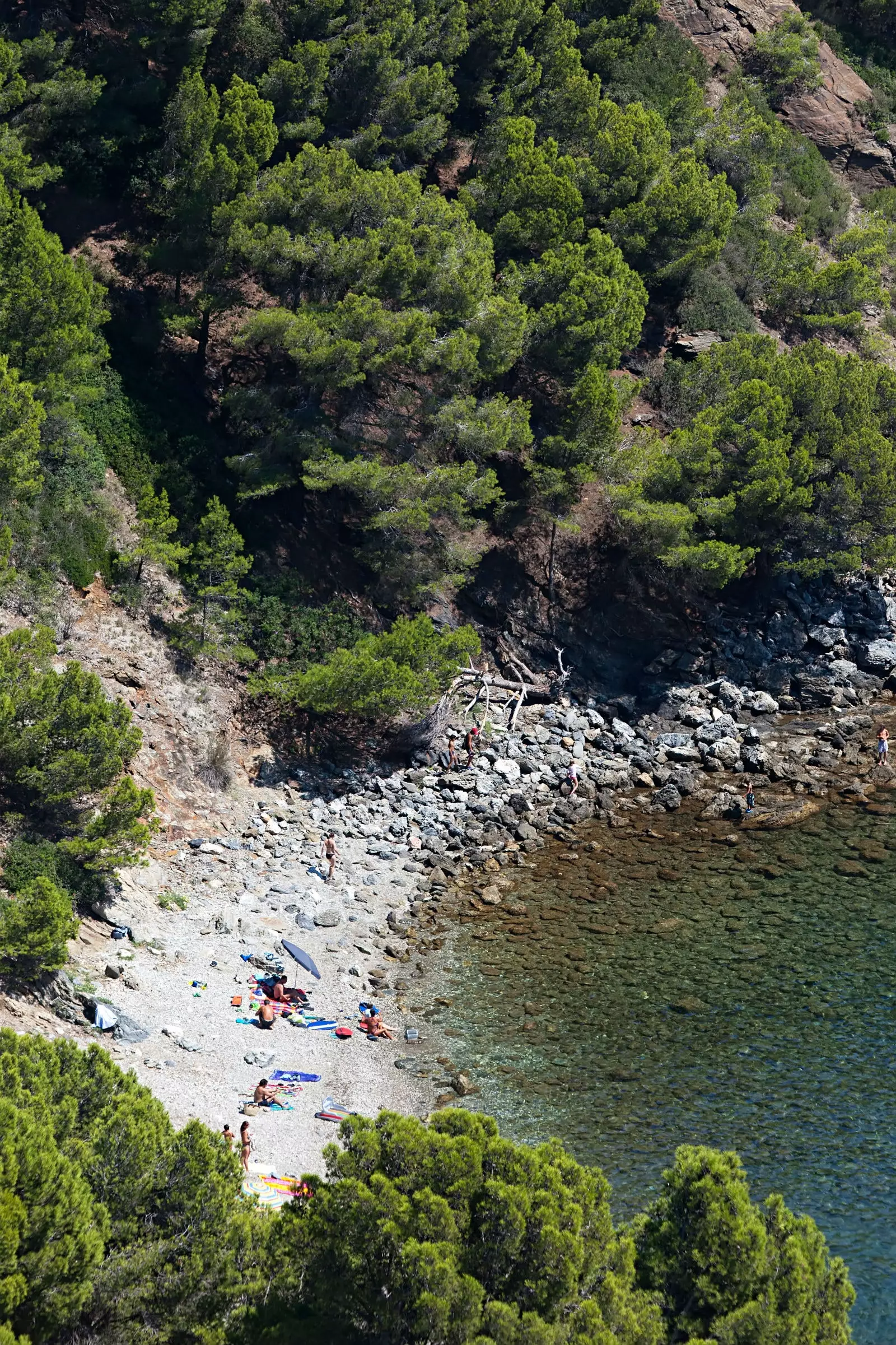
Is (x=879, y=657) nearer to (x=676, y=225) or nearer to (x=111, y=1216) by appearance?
(x=676, y=225)

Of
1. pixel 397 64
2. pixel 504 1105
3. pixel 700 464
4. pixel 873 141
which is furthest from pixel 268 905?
pixel 873 141

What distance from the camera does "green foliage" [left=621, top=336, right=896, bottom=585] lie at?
143ft

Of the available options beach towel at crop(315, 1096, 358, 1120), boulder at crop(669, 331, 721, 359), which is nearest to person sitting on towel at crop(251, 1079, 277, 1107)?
beach towel at crop(315, 1096, 358, 1120)

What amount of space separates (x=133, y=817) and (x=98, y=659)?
697 cm

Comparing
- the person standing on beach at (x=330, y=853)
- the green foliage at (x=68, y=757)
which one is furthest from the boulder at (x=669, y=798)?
the green foliage at (x=68, y=757)

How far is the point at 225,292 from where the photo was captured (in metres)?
39.0

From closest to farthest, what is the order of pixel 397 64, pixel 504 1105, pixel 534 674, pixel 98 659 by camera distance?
pixel 504 1105 → pixel 98 659 → pixel 534 674 → pixel 397 64

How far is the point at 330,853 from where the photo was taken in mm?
33062

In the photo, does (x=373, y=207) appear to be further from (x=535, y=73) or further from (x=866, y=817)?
(x=866, y=817)

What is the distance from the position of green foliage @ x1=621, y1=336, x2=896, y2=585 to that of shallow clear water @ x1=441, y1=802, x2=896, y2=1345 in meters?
10.6

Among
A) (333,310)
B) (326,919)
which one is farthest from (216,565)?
(326,919)

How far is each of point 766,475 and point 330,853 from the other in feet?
67.5

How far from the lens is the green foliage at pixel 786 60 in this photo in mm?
65938

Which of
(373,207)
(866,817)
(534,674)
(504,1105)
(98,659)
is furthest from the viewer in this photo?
(534,674)
